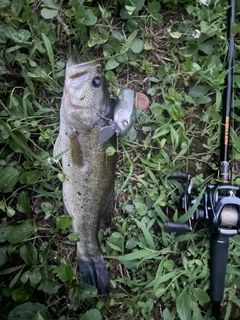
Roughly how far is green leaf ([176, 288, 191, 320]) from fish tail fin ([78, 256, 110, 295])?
0.45 meters

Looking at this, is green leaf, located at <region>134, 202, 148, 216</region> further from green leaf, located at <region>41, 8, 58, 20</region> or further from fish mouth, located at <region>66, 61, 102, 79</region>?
green leaf, located at <region>41, 8, 58, 20</region>

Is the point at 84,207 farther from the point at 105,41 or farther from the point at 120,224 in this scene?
the point at 105,41

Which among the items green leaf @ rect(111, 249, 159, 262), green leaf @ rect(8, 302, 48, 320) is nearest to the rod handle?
green leaf @ rect(111, 249, 159, 262)

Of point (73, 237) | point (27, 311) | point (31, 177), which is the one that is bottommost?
point (27, 311)

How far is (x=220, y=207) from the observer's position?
2.14 m

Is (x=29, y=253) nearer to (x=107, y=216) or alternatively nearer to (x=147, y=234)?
(x=107, y=216)

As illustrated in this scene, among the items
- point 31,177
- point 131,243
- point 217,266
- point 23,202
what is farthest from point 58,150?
point 217,266

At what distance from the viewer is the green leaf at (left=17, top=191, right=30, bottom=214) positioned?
227 centimetres

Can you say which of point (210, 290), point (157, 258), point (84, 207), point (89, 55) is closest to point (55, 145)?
point (84, 207)

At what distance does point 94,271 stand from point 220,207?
31.6 inches

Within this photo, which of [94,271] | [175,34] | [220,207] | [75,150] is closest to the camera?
[220,207]

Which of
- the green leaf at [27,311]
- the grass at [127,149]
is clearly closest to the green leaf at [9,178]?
the grass at [127,149]

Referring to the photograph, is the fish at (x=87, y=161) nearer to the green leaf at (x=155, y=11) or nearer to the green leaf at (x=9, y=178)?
the green leaf at (x=9, y=178)

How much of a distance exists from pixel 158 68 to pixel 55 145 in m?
0.79
